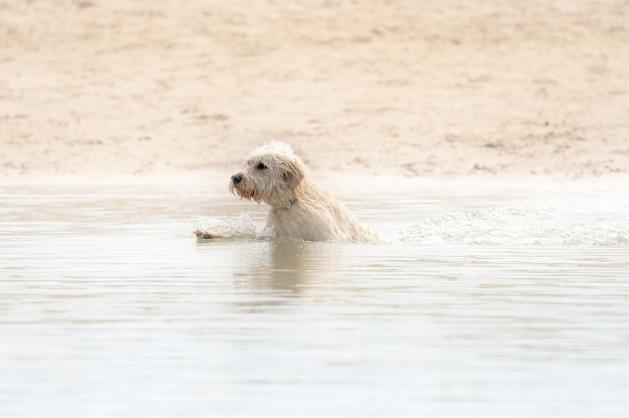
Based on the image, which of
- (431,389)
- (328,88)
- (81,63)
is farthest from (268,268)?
(81,63)

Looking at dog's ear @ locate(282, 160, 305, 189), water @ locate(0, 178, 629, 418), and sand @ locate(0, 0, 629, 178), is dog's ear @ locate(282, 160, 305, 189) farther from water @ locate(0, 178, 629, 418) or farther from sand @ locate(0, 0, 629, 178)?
sand @ locate(0, 0, 629, 178)

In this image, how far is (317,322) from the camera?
6629mm

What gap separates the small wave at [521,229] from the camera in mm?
11266

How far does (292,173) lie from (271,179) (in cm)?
16

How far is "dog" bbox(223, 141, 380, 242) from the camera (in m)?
11.0

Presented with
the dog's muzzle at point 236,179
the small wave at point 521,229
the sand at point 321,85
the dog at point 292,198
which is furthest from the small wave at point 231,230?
the sand at point 321,85

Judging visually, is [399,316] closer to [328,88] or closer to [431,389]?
[431,389]

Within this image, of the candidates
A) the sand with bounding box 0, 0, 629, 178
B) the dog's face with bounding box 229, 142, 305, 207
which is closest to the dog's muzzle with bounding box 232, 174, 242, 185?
the dog's face with bounding box 229, 142, 305, 207

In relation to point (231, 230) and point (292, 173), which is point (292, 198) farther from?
point (231, 230)

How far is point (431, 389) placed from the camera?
517cm

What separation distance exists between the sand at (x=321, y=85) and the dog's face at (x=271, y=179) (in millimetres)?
10395

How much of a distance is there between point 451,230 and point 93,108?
14322mm

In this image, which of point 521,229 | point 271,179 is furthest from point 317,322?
point 521,229

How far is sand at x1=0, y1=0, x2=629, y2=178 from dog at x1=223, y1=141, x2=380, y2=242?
10189 millimetres
